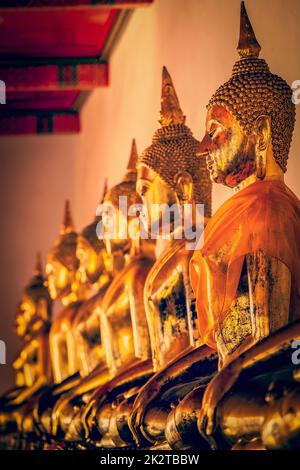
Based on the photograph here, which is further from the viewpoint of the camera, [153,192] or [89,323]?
[89,323]

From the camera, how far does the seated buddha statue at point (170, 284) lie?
3908 mm

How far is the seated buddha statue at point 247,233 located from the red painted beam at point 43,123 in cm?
543

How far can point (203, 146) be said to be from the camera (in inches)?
143

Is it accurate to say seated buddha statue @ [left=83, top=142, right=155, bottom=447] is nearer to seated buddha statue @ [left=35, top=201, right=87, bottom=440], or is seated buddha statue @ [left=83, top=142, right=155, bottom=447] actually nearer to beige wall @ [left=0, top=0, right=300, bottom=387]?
beige wall @ [left=0, top=0, right=300, bottom=387]

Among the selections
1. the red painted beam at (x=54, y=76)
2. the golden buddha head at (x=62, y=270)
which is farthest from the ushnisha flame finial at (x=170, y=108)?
the red painted beam at (x=54, y=76)

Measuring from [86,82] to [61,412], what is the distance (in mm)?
2712

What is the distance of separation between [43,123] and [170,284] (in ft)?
16.6

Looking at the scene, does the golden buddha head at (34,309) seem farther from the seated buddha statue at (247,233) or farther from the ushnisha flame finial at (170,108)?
the seated buddha statue at (247,233)

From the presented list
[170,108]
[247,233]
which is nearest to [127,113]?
[170,108]

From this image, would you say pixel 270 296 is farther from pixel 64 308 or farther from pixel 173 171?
pixel 64 308

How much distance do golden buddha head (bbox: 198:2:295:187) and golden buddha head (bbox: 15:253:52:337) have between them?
427 cm

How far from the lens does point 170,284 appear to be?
13.7 ft

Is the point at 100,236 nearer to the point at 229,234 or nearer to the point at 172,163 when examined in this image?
the point at 172,163
